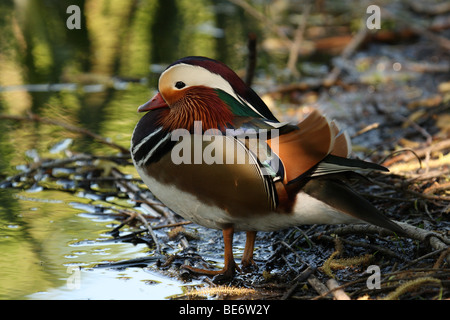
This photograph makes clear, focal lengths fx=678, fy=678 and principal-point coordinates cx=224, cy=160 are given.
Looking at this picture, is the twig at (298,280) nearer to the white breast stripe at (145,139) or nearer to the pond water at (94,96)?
the pond water at (94,96)

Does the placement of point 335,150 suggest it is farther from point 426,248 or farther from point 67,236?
point 67,236

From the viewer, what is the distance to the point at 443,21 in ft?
31.2

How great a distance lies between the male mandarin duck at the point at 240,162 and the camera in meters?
3.22

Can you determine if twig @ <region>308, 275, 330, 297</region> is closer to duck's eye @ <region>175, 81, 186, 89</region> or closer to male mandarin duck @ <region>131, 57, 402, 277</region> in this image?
male mandarin duck @ <region>131, 57, 402, 277</region>

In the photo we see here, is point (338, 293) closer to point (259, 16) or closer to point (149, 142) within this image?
point (149, 142)

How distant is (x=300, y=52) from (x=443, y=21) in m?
2.32

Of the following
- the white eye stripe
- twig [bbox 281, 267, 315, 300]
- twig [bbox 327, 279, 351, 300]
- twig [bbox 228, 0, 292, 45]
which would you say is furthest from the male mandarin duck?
twig [bbox 228, 0, 292, 45]

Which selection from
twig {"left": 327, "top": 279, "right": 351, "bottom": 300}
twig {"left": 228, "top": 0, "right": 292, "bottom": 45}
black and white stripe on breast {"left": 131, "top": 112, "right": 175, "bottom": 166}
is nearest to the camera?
twig {"left": 327, "top": 279, "right": 351, "bottom": 300}

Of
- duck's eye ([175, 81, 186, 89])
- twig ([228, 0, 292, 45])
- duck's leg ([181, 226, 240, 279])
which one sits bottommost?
duck's leg ([181, 226, 240, 279])

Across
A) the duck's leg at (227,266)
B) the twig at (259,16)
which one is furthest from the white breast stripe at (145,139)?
the twig at (259,16)

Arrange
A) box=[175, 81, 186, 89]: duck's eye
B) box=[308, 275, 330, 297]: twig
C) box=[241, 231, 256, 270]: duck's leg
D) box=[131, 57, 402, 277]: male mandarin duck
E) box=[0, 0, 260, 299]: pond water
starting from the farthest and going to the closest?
box=[241, 231, 256, 270]: duck's leg < box=[0, 0, 260, 299]: pond water < box=[175, 81, 186, 89]: duck's eye < box=[131, 57, 402, 277]: male mandarin duck < box=[308, 275, 330, 297]: twig

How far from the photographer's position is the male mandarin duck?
3.22 metres

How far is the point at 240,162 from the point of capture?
10.6 feet

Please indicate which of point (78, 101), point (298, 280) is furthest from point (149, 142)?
point (78, 101)
